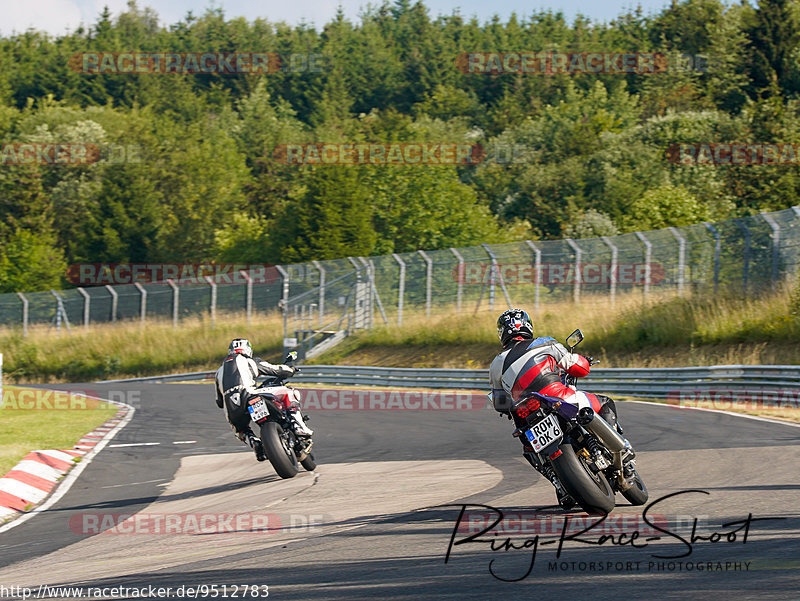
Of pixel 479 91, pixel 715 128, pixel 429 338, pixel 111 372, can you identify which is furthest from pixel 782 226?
pixel 479 91

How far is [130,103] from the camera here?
103062 mm

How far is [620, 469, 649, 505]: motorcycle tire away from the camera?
23.4ft

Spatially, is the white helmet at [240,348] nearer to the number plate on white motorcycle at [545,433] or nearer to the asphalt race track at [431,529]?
the asphalt race track at [431,529]

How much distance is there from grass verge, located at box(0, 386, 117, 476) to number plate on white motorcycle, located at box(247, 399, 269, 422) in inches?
127

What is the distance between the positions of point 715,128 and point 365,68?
2786 inches

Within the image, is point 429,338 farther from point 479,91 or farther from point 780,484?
point 479,91

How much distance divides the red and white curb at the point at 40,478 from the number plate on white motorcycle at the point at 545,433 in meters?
4.77
